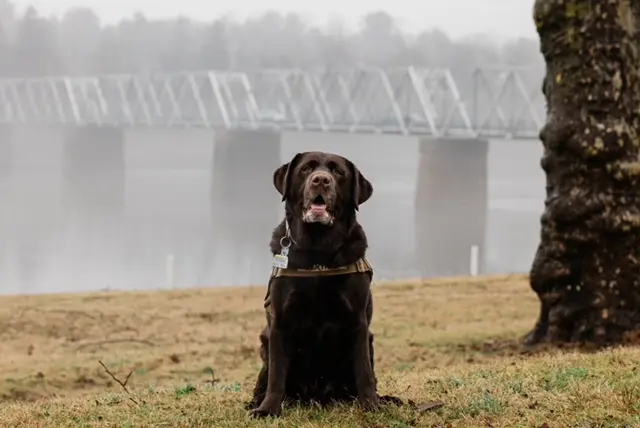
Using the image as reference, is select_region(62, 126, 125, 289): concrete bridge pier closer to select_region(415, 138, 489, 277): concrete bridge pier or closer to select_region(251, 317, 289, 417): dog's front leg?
select_region(415, 138, 489, 277): concrete bridge pier

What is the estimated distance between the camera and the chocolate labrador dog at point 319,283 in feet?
14.1

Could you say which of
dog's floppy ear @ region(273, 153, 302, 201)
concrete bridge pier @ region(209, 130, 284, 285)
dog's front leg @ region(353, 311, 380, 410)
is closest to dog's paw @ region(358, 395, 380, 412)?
dog's front leg @ region(353, 311, 380, 410)

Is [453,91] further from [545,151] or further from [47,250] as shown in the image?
[545,151]

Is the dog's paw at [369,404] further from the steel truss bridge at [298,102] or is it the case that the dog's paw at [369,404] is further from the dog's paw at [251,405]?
the steel truss bridge at [298,102]

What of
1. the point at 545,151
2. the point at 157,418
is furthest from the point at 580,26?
the point at 157,418

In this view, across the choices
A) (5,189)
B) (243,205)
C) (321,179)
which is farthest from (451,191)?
(321,179)

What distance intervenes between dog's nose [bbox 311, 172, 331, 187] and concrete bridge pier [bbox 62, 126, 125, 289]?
22.7m

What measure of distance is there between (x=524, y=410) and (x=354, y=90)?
60.4 meters

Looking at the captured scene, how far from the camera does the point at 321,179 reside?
4.19 m

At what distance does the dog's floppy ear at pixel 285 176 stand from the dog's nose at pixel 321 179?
251mm

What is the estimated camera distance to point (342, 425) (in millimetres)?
4340

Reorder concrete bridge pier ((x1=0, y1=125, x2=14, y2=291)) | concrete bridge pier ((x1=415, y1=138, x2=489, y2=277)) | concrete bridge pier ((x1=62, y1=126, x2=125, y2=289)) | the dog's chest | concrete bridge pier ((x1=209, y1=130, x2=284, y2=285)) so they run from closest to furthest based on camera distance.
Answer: the dog's chest
concrete bridge pier ((x1=209, y1=130, x2=284, y2=285))
concrete bridge pier ((x1=62, y1=126, x2=125, y2=289))
concrete bridge pier ((x1=0, y1=125, x2=14, y2=291))
concrete bridge pier ((x1=415, y1=138, x2=489, y2=277))

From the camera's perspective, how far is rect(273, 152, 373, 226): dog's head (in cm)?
419

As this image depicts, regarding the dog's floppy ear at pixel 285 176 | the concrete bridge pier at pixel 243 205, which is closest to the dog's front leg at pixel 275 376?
the dog's floppy ear at pixel 285 176
